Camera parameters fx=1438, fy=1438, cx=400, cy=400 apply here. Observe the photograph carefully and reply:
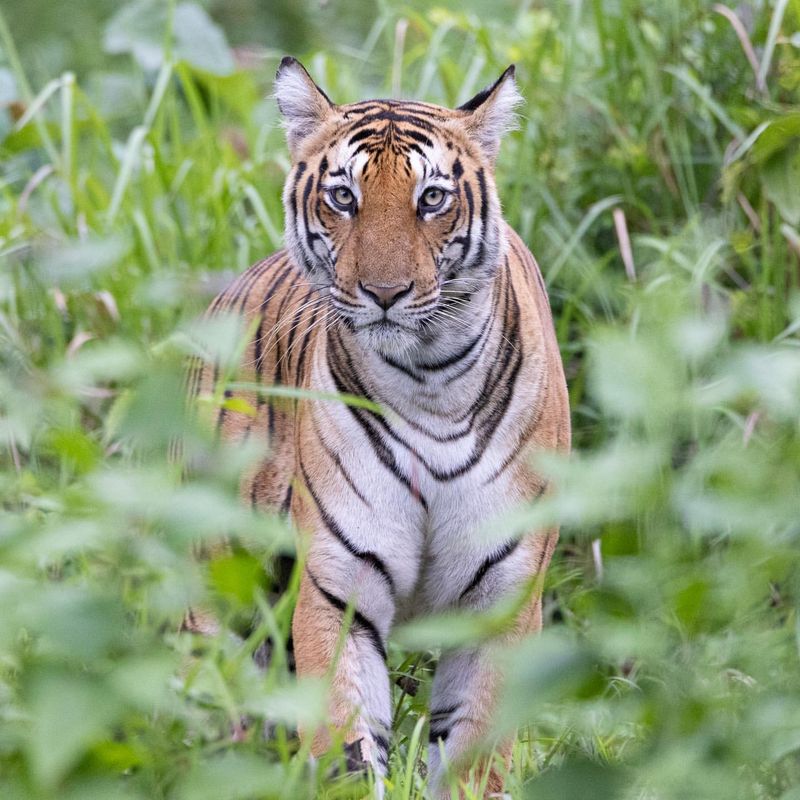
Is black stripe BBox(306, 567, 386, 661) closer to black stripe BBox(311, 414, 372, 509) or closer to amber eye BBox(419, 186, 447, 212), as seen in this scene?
black stripe BBox(311, 414, 372, 509)

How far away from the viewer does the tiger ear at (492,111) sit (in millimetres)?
3352

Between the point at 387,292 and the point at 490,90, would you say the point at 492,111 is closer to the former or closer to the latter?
the point at 490,90

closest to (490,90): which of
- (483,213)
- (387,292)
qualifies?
(483,213)

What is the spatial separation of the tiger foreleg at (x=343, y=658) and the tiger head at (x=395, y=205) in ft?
1.87

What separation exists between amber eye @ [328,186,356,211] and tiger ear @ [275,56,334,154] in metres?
0.31

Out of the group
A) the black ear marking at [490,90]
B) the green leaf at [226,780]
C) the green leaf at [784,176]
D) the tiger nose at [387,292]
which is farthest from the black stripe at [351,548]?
the green leaf at [226,780]

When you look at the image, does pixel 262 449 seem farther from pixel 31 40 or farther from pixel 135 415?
pixel 31 40

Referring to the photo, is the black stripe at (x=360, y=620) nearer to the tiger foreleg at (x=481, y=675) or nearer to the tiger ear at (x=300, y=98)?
the tiger foreleg at (x=481, y=675)

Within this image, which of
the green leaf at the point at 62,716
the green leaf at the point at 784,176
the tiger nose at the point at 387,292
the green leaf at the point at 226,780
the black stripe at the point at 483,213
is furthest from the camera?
the black stripe at the point at 483,213

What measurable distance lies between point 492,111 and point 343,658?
1.31 m

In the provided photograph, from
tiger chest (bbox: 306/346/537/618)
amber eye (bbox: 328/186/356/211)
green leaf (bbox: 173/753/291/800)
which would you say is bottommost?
tiger chest (bbox: 306/346/537/618)

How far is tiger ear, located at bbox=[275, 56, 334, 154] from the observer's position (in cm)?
340

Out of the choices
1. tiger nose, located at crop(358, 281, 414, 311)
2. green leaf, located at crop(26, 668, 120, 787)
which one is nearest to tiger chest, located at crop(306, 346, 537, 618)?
tiger nose, located at crop(358, 281, 414, 311)

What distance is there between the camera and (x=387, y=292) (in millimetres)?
3006
